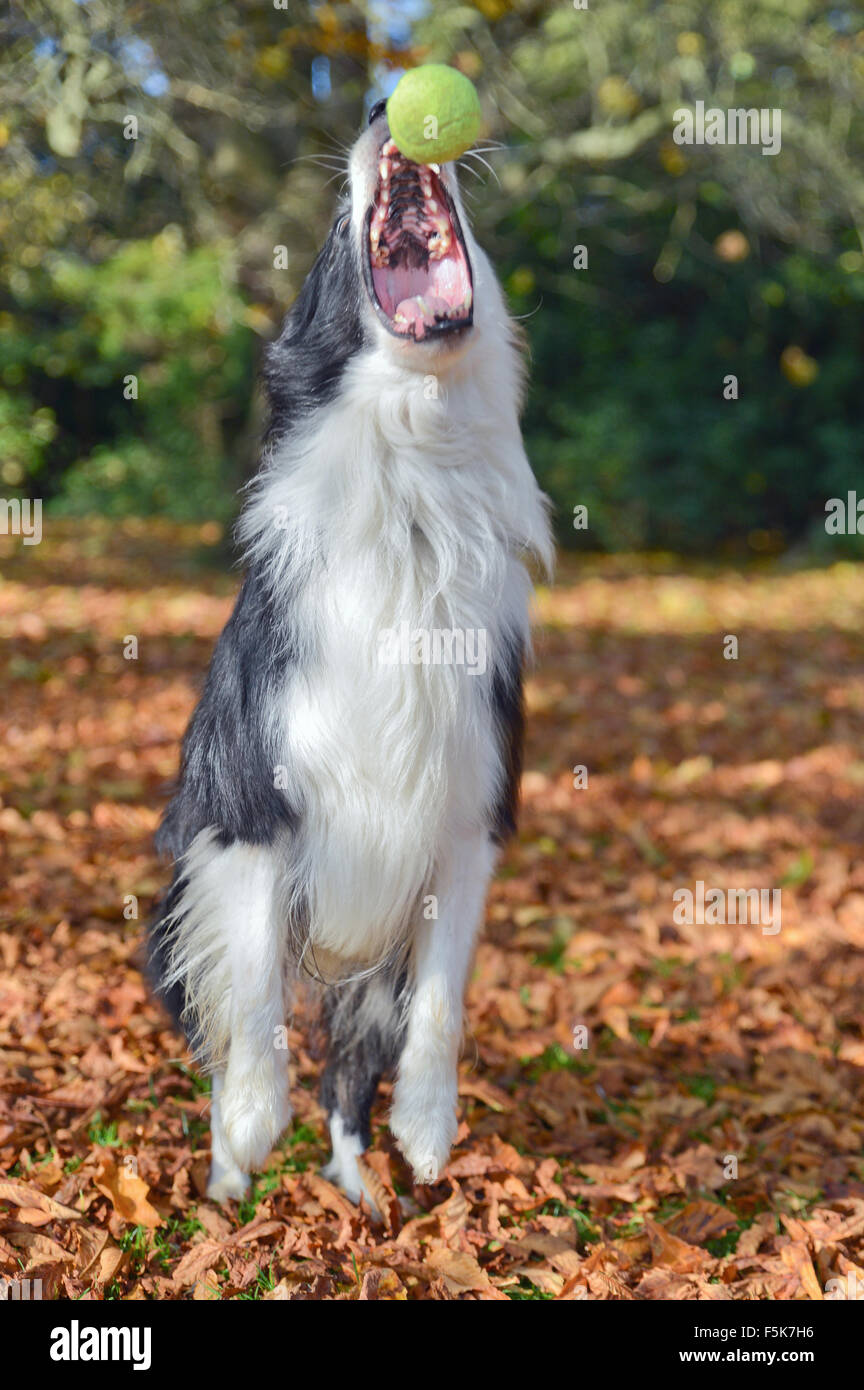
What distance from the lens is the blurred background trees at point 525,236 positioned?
24.3ft

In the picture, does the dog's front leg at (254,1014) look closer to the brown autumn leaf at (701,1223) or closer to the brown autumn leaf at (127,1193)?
the brown autumn leaf at (127,1193)

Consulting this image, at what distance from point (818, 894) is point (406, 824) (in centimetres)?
312

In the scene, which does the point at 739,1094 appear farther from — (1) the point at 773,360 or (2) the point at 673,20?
(1) the point at 773,360

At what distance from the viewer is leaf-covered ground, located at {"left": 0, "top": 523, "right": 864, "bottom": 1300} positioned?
262 centimetres

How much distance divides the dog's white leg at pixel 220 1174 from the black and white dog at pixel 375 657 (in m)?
0.26

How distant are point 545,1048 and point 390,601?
1.97 m

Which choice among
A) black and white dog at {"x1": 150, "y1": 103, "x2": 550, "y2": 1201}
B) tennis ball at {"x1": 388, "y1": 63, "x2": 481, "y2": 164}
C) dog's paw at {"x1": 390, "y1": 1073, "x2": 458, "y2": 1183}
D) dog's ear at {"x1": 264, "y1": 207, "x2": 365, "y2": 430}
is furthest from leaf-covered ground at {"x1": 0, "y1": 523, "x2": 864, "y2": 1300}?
tennis ball at {"x1": 388, "y1": 63, "x2": 481, "y2": 164}

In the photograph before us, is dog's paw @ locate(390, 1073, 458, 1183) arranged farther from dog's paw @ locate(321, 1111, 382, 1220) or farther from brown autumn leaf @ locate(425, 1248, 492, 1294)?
dog's paw @ locate(321, 1111, 382, 1220)

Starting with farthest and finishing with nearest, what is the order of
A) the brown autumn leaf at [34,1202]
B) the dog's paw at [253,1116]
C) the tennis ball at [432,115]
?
the brown autumn leaf at [34,1202] < the dog's paw at [253,1116] < the tennis ball at [432,115]

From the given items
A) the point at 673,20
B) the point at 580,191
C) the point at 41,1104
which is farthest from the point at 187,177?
the point at 41,1104

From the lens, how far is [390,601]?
2303 millimetres

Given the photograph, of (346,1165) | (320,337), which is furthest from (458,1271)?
(320,337)

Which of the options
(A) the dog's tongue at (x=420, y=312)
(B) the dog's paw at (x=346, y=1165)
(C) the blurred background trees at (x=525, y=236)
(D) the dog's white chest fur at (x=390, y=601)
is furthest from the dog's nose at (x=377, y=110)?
(C) the blurred background trees at (x=525, y=236)

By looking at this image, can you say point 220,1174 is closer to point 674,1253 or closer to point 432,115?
point 674,1253
